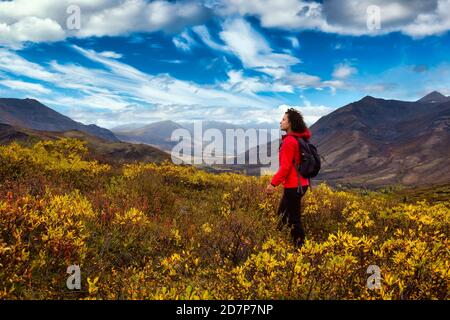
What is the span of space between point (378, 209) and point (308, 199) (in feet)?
7.42

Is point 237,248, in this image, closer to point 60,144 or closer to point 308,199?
point 308,199

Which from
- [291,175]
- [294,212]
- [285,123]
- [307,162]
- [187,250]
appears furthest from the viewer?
[285,123]

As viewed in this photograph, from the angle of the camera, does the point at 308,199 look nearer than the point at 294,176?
No

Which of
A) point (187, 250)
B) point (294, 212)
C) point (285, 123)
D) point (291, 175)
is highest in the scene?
point (285, 123)

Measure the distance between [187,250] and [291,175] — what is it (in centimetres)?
273

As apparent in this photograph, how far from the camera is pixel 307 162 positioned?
7664 mm

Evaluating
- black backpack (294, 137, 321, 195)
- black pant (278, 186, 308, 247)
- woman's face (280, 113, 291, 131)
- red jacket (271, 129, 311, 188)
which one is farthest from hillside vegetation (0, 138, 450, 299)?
woman's face (280, 113, 291, 131)

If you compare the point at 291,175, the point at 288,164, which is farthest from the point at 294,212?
the point at 288,164

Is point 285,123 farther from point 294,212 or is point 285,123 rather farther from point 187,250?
point 187,250

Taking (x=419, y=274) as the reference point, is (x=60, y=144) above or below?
above

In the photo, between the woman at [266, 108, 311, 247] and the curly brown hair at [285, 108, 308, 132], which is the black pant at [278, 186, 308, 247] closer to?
the woman at [266, 108, 311, 247]
